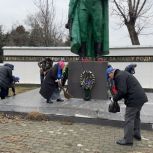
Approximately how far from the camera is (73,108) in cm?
960

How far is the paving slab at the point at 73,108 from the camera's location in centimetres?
907

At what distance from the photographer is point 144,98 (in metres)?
7.52

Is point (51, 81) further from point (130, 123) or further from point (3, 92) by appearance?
→ point (130, 123)

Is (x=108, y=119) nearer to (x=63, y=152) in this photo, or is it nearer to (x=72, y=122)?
(x=72, y=122)

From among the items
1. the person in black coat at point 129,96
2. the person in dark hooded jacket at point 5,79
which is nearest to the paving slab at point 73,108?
the person in dark hooded jacket at point 5,79

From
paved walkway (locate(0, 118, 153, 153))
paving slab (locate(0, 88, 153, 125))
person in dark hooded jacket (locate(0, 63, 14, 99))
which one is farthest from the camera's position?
person in dark hooded jacket (locate(0, 63, 14, 99))

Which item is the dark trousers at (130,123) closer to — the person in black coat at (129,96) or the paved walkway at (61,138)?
the person in black coat at (129,96)

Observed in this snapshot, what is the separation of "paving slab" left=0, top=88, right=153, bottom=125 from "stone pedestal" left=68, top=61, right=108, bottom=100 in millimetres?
295

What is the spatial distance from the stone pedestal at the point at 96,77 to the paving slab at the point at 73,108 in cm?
29

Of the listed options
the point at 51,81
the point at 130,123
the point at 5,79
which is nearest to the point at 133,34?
the point at 5,79

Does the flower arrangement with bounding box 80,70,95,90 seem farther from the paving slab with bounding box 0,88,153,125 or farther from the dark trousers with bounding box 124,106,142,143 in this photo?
the dark trousers with bounding box 124,106,142,143

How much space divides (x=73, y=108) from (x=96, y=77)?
178cm

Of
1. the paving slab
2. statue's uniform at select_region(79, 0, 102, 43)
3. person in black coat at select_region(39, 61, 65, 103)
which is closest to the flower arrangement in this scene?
the paving slab

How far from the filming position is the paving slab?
29.8 feet
